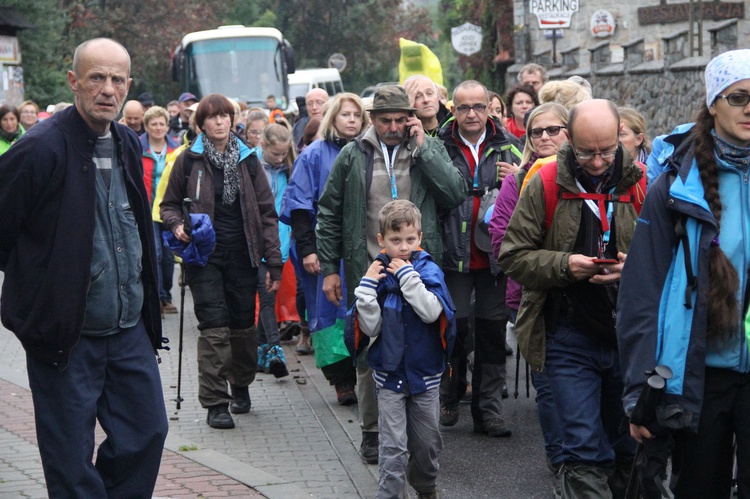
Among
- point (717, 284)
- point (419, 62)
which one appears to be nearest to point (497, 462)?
point (717, 284)

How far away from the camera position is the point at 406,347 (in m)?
6.13

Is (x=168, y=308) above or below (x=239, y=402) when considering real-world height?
below

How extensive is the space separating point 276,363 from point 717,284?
5.58 metres

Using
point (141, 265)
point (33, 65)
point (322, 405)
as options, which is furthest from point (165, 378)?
point (33, 65)

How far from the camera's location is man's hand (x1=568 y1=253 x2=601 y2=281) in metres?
5.20

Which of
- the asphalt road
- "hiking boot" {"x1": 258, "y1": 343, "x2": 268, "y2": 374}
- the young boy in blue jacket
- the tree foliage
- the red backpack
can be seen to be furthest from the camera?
the tree foliage

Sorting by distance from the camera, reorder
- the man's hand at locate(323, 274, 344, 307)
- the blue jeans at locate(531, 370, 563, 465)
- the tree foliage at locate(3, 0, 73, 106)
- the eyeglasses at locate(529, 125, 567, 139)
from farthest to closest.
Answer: the tree foliage at locate(3, 0, 73, 106)
the man's hand at locate(323, 274, 344, 307)
the eyeglasses at locate(529, 125, 567, 139)
the blue jeans at locate(531, 370, 563, 465)

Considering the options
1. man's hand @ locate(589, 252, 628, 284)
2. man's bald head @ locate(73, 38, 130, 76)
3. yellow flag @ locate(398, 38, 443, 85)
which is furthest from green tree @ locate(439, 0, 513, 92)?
man's bald head @ locate(73, 38, 130, 76)

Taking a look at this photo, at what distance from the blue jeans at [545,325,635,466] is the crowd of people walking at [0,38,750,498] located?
1cm

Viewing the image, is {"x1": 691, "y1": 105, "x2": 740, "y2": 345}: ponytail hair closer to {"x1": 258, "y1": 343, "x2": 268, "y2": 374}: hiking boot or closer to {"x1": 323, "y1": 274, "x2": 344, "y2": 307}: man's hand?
{"x1": 323, "y1": 274, "x2": 344, "y2": 307}: man's hand

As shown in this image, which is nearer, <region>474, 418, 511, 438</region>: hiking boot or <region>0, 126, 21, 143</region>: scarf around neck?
<region>474, 418, 511, 438</region>: hiking boot

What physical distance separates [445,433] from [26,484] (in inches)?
105

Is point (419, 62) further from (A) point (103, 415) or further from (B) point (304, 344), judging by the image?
(A) point (103, 415)

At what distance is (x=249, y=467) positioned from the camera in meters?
7.00
